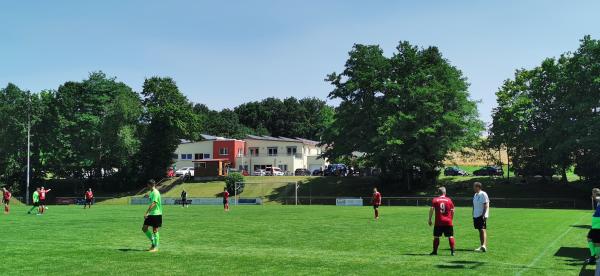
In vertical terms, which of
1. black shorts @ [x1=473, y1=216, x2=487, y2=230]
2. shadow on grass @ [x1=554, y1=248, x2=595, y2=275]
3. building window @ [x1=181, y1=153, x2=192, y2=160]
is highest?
building window @ [x1=181, y1=153, x2=192, y2=160]

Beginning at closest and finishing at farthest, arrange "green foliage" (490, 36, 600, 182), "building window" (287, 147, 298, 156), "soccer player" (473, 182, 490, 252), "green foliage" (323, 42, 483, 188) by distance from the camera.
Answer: "soccer player" (473, 182, 490, 252) < "green foliage" (490, 36, 600, 182) < "green foliage" (323, 42, 483, 188) < "building window" (287, 147, 298, 156)

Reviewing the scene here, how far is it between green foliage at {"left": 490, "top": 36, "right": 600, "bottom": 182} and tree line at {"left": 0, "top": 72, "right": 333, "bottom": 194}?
155ft

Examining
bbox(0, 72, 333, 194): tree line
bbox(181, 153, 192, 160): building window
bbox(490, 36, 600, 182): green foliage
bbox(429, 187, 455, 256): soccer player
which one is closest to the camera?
bbox(429, 187, 455, 256): soccer player

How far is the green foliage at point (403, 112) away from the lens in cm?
6034

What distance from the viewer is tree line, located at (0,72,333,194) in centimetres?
7969

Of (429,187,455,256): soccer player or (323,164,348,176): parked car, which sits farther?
(323,164,348,176): parked car

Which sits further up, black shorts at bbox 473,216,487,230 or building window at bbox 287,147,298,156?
building window at bbox 287,147,298,156

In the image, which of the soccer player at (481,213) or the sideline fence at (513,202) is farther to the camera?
the sideline fence at (513,202)

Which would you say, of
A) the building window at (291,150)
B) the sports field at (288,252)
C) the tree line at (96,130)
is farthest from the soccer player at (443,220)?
the building window at (291,150)

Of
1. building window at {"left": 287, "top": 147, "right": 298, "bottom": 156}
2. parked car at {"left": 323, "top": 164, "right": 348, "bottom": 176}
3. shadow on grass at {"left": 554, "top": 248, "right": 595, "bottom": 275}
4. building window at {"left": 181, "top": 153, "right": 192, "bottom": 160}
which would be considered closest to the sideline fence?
parked car at {"left": 323, "top": 164, "right": 348, "bottom": 176}

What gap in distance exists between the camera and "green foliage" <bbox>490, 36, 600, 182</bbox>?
51.0 metres

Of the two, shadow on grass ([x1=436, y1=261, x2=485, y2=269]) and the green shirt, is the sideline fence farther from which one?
the green shirt

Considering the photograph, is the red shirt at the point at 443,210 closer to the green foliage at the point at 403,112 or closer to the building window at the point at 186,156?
the green foliage at the point at 403,112

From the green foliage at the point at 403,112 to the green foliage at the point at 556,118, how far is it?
5158mm
